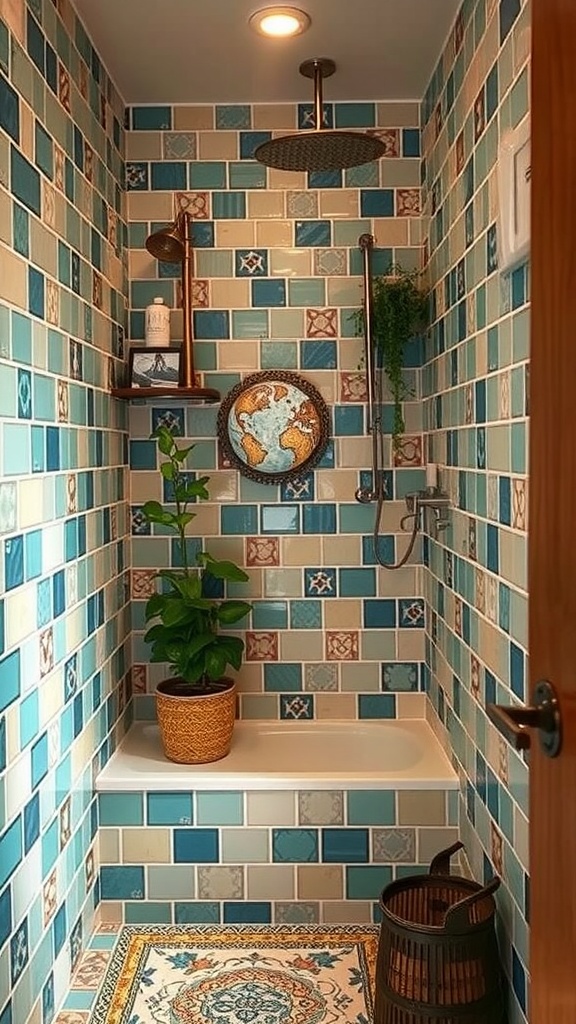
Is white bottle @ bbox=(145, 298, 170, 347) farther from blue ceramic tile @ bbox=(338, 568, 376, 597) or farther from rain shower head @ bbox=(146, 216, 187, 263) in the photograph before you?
blue ceramic tile @ bbox=(338, 568, 376, 597)

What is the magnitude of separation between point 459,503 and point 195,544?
1.00 m

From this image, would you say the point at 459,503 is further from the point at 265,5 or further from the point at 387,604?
the point at 265,5

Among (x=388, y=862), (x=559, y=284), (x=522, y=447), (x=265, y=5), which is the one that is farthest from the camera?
(x=388, y=862)

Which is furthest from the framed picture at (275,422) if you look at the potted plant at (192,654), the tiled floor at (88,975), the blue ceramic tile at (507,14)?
the tiled floor at (88,975)

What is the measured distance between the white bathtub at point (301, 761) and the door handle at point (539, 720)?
150 cm

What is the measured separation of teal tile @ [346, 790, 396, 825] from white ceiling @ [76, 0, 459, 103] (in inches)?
79.2

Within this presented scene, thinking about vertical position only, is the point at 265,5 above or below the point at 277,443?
above

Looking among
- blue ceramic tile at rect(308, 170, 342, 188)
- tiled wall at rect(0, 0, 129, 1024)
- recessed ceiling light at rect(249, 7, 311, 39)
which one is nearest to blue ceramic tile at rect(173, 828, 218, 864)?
tiled wall at rect(0, 0, 129, 1024)

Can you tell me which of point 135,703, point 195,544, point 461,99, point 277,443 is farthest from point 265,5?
point 135,703

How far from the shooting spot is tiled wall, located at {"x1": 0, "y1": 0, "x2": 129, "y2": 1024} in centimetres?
187

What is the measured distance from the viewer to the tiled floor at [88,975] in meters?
2.19

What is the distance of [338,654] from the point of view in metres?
3.16

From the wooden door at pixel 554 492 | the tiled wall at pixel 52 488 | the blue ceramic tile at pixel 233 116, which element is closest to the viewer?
the wooden door at pixel 554 492

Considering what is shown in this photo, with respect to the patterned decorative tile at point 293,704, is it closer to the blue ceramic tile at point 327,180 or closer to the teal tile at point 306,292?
the teal tile at point 306,292
